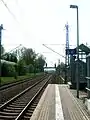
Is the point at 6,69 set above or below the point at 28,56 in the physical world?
below

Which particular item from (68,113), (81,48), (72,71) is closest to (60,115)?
(68,113)

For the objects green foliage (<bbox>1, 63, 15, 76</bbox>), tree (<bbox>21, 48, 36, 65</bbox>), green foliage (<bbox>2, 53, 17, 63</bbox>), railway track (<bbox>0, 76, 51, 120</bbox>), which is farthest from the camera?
tree (<bbox>21, 48, 36, 65</bbox>)

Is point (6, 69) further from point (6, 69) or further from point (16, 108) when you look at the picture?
point (16, 108)

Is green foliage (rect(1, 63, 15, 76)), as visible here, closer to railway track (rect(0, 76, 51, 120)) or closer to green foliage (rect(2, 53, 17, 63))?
green foliage (rect(2, 53, 17, 63))

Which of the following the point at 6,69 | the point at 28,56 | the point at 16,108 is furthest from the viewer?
the point at 28,56

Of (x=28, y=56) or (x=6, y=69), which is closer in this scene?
(x=6, y=69)

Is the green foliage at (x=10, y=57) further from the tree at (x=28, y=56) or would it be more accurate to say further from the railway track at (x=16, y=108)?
the railway track at (x=16, y=108)

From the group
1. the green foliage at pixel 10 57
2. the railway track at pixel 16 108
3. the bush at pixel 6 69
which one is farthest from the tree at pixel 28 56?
the railway track at pixel 16 108

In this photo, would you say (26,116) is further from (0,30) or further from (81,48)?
(0,30)

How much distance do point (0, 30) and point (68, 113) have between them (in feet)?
93.4

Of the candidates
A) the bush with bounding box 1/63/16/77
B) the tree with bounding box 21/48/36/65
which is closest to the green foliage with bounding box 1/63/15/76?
the bush with bounding box 1/63/16/77

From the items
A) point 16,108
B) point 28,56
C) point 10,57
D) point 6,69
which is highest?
point 28,56

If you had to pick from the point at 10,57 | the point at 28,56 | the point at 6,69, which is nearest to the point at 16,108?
the point at 6,69

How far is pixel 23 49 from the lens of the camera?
137m
